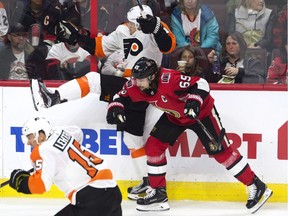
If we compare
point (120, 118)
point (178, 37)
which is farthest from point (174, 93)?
point (178, 37)

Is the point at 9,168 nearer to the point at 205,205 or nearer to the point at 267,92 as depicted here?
the point at 205,205

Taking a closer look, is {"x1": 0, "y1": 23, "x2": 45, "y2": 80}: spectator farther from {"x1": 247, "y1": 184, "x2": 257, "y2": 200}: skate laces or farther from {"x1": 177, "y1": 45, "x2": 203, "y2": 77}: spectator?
{"x1": 247, "y1": 184, "x2": 257, "y2": 200}: skate laces

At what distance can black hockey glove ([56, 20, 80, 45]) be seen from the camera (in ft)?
16.8

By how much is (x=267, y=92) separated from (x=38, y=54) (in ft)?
4.85

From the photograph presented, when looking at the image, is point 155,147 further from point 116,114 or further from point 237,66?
point 237,66

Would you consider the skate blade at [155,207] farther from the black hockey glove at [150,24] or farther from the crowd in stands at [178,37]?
the black hockey glove at [150,24]

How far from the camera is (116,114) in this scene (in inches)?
191

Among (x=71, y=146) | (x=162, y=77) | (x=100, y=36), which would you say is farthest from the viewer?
(x=100, y=36)

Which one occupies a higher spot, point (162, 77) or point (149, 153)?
point (162, 77)

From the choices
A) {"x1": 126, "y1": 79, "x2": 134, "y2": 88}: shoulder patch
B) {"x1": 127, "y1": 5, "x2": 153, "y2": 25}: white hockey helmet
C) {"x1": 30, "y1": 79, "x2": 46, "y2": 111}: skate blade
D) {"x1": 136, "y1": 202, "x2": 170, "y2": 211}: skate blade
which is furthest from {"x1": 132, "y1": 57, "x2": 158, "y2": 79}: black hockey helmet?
{"x1": 136, "y1": 202, "x2": 170, "y2": 211}: skate blade

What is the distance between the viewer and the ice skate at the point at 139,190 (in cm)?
520

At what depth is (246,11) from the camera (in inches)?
198

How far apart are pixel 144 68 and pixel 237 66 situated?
28.5 inches

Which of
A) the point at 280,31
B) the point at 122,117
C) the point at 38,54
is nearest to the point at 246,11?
the point at 280,31
